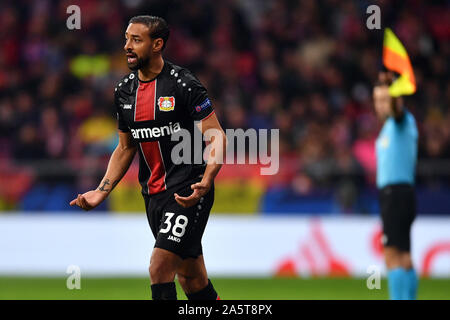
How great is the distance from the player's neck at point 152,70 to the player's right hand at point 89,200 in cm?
89

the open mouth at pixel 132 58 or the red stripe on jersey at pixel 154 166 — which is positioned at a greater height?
the open mouth at pixel 132 58

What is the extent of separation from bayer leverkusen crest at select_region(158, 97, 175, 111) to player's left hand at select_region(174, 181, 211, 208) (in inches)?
24.2

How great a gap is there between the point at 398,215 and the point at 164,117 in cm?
248

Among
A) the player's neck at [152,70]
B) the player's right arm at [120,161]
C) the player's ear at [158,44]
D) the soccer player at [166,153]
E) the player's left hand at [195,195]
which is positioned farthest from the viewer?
the player's right arm at [120,161]

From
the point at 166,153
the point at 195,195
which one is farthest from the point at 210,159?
the point at 166,153

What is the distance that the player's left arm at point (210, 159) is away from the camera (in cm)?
546

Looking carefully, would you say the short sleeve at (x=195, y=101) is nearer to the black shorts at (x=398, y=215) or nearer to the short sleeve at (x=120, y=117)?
the short sleeve at (x=120, y=117)

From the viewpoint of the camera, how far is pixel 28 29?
1644 centimetres

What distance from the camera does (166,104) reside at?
5.73 m

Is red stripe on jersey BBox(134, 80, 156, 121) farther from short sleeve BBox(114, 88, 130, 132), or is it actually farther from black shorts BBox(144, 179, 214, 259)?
black shorts BBox(144, 179, 214, 259)

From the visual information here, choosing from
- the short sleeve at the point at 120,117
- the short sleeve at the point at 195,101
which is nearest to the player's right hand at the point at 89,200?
the short sleeve at the point at 120,117

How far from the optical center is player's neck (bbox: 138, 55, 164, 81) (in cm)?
584

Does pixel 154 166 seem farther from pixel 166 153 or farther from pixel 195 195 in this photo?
pixel 195 195

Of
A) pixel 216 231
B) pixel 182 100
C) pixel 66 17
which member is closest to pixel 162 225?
pixel 182 100
